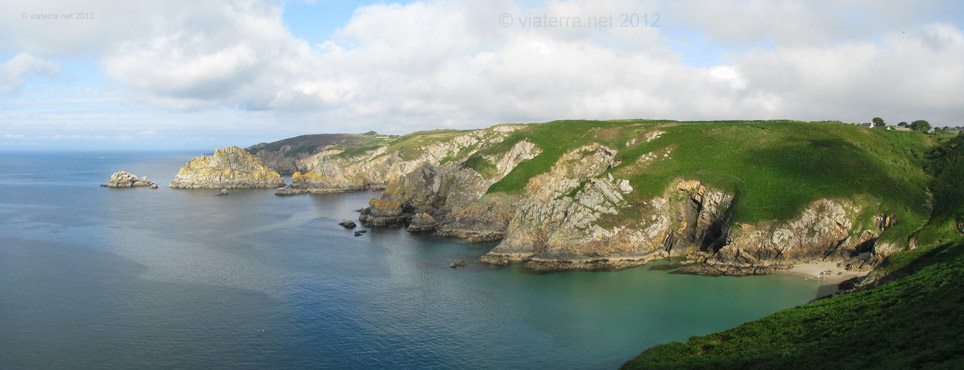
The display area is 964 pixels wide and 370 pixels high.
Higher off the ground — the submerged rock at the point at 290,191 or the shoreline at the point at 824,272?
the submerged rock at the point at 290,191

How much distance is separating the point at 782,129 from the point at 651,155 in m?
23.2

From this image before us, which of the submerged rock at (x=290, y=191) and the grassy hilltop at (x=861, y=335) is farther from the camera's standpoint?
the submerged rock at (x=290, y=191)

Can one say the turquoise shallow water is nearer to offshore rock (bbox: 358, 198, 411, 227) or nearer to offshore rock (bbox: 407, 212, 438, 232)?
offshore rock (bbox: 407, 212, 438, 232)

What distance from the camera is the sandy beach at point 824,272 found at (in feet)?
167

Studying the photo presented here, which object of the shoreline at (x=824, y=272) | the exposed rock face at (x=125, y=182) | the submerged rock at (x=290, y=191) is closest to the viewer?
the shoreline at (x=824, y=272)

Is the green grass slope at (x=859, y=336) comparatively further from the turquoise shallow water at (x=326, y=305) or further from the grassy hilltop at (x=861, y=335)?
the turquoise shallow water at (x=326, y=305)

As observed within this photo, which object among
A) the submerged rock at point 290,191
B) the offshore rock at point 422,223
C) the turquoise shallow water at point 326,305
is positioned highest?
the submerged rock at point 290,191

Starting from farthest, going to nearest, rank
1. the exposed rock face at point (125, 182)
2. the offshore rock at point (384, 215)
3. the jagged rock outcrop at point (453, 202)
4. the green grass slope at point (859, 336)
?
the exposed rock face at point (125, 182) → the offshore rock at point (384, 215) → the jagged rock outcrop at point (453, 202) → the green grass slope at point (859, 336)

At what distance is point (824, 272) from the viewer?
53.0m

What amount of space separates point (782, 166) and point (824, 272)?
19.6m

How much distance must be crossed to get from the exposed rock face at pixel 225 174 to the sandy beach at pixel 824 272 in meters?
148

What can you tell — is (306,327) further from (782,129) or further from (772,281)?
(782,129)

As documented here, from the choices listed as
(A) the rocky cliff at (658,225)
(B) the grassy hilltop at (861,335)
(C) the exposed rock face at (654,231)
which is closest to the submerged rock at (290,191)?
(A) the rocky cliff at (658,225)

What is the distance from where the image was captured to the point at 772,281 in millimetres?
52031
